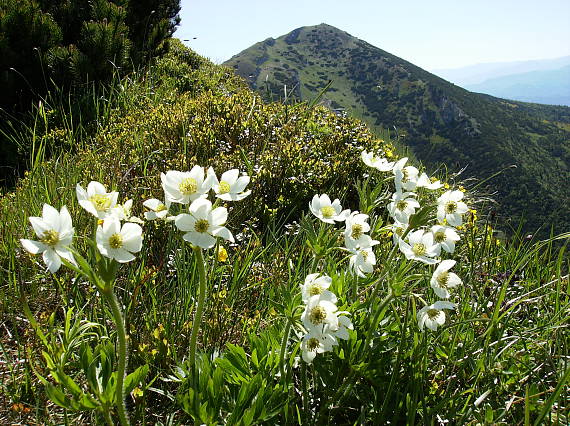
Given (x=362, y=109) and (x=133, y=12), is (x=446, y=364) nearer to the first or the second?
(x=133, y=12)

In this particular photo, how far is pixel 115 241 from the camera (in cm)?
106

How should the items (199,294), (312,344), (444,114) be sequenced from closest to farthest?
(199,294)
(312,344)
(444,114)

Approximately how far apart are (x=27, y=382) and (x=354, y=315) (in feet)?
4.81

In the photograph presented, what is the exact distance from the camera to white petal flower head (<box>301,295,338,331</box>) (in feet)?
4.22

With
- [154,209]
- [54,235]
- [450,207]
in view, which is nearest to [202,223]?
[154,209]

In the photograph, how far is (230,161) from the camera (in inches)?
162

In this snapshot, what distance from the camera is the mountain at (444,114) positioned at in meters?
68.2

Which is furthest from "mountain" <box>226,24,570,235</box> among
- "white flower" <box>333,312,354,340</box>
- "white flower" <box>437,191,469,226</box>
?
"white flower" <box>333,312,354,340</box>

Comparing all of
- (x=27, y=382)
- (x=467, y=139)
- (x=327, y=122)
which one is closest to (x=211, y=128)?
(x=327, y=122)

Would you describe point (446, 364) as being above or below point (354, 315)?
below

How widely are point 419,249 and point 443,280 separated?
19 cm

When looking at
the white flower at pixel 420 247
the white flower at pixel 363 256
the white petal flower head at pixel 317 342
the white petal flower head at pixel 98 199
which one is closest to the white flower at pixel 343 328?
the white petal flower head at pixel 317 342

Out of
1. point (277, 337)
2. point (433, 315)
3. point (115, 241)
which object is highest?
point (115, 241)

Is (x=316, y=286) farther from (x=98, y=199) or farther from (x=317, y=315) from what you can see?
(x=98, y=199)
